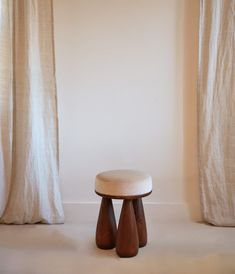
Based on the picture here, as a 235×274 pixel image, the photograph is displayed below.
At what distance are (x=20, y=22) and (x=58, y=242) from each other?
1231mm

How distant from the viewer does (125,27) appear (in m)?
1.69

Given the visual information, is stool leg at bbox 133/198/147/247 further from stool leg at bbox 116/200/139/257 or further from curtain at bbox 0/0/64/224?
curtain at bbox 0/0/64/224

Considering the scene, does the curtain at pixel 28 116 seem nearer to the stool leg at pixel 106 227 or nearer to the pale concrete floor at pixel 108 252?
the pale concrete floor at pixel 108 252

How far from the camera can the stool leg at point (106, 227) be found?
53.7 inches

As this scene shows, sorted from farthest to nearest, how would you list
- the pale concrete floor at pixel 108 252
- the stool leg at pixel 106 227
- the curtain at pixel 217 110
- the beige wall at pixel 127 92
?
the beige wall at pixel 127 92 < the curtain at pixel 217 110 < the stool leg at pixel 106 227 < the pale concrete floor at pixel 108 252

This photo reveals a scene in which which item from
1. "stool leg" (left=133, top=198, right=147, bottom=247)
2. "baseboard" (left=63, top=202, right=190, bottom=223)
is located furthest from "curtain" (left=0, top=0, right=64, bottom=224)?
"stool leg" (left=133, top=198, right=147, bottom=247)

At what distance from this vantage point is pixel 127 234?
4.20 feet

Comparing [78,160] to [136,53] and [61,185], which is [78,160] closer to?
[61,185]

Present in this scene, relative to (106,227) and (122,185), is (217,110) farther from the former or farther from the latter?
(106,227)

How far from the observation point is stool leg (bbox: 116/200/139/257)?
1280 mm

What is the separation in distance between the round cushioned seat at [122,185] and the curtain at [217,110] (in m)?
0.50

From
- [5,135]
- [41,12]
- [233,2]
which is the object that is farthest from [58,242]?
[233,2]

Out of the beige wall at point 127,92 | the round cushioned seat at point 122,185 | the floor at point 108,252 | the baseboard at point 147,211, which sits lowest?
the floor at point 108,252

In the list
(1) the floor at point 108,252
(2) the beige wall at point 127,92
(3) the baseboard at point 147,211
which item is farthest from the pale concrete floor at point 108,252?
(2) the beige wall at point 127,92
